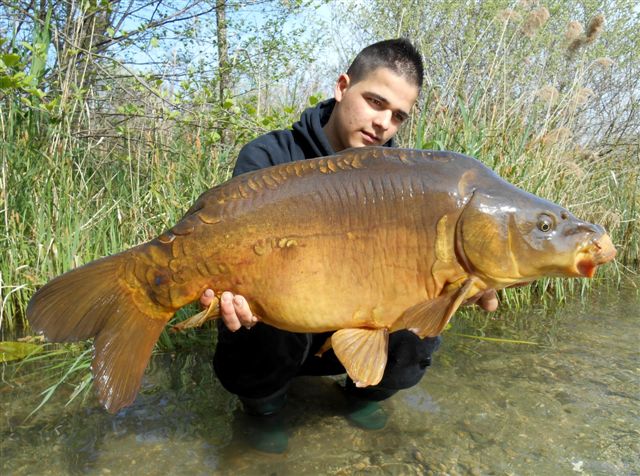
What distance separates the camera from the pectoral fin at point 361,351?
140 cm

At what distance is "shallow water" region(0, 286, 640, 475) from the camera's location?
178 centimetres

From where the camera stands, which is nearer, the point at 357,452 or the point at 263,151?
the point at 357,452

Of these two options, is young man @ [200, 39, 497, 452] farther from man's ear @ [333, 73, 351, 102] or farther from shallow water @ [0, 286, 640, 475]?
shallow water @ [0, 286, 640, 475]

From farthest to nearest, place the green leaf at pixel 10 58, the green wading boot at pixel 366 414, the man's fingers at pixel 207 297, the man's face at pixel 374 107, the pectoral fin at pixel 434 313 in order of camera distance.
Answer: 1. the green leaf at pixel 10 58
2. the man's face at pixel 374 107
3. the green wading boot at pixel 366 414
4. the man's fingers at pixel 207 297
5. the pectoral fin at pixel 434 313

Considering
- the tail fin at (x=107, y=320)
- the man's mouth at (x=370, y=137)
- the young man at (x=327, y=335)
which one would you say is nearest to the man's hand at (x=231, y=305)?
→ the tail fin at (x=107, y=320)

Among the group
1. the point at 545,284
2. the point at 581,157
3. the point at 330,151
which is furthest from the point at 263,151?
the point at 581,157

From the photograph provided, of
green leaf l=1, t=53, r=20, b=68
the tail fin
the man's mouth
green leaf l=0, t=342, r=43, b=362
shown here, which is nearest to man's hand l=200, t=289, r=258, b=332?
the tail fin

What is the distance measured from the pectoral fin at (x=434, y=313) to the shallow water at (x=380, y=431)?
676mm

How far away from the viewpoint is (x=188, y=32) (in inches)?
209

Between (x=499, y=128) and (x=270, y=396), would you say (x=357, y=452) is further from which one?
(x=499, y=128)

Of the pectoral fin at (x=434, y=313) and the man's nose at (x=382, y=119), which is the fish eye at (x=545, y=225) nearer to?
the pectoral fin at (x=434, y=313)

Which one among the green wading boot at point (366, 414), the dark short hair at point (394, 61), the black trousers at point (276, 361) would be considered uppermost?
the dark short hair at point (394, 61)

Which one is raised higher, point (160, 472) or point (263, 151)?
point (263, 151)

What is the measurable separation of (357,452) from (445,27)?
6.67 meters
